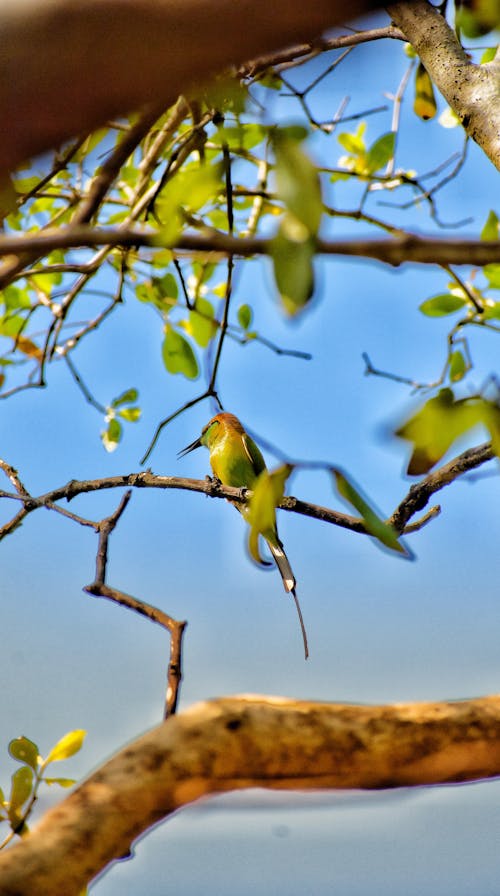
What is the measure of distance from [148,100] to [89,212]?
1.06 feet

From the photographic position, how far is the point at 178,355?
146cm

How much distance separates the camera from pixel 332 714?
630 mm

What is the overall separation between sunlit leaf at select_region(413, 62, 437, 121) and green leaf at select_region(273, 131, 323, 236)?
1.08 meters

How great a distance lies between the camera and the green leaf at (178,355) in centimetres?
144

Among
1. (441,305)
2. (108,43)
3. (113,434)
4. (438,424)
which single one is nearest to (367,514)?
(438,424)

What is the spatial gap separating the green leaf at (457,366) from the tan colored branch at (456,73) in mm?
395

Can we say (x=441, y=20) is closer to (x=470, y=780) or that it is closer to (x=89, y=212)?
(x=89, y=212)

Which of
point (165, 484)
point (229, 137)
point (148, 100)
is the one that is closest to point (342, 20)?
point (148, 100)

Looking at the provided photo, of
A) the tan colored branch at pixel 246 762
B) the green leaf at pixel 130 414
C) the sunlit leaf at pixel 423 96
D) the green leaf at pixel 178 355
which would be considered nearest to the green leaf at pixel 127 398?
the green leaf at pixel 130 414

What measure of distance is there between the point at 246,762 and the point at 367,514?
0.70 ft

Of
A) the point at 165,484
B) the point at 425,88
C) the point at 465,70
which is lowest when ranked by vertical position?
the point at 165,484

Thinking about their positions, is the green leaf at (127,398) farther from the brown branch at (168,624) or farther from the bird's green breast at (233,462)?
the brown branch at (168,624)

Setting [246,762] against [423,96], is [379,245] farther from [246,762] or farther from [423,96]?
[423,96]

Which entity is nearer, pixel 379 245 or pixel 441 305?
pixel 379 245
